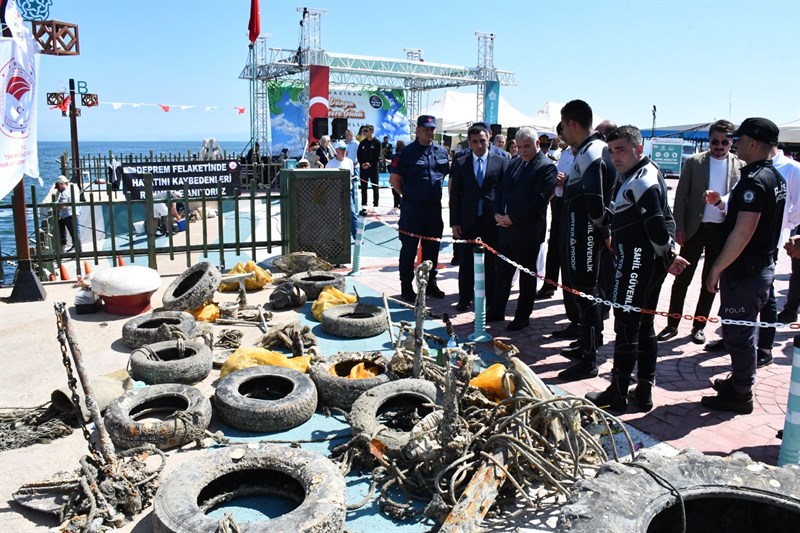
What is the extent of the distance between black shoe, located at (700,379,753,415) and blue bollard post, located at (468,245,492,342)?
2296 millimetres

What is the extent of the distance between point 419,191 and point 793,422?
509 cm

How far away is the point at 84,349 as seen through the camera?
6.40m

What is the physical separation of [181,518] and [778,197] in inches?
181

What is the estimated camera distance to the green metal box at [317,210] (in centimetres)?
983

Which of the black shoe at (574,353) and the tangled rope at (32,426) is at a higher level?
the black shoe at (574,353)

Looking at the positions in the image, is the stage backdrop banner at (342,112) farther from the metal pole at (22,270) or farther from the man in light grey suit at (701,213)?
the man in light grey suit at (701,213)

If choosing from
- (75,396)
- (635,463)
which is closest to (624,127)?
(635,463)

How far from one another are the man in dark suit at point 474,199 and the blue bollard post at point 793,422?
153 inches

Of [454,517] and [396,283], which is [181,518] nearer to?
[454,517]

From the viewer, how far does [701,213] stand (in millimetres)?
6430

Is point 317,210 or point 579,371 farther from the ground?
point 317,210

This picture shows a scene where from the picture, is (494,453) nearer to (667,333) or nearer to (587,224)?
(587,224)

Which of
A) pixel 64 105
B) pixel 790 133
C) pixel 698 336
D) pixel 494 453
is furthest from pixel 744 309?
pixel 64 105

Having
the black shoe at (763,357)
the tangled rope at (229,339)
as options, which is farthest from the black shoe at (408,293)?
the black shoe at (763,357)
